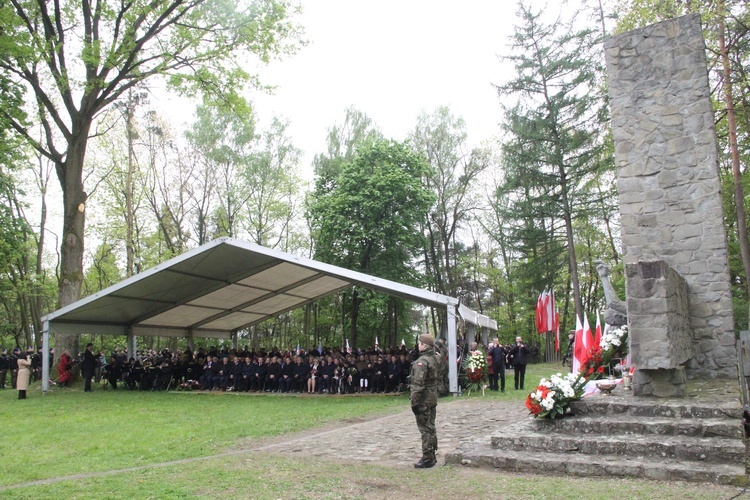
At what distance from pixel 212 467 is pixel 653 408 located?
4.86 m

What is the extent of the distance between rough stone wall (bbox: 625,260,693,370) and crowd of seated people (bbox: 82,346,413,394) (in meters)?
9.47

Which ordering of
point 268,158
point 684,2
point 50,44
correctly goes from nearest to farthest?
point 684,2 < point 50,44 < point 268,158

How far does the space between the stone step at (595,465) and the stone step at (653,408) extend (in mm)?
862

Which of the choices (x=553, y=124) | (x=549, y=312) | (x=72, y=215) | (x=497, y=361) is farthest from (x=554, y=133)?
(x=72, y=215)

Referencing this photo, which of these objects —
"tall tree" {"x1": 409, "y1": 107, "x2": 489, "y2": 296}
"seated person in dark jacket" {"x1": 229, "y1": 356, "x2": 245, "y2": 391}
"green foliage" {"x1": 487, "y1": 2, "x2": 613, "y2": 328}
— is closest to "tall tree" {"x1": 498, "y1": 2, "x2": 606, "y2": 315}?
"green foliage" {"x1": 487, "y1": 2, "x2": 613, "y2": 328}

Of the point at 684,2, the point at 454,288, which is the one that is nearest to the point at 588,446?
the point at 684,2

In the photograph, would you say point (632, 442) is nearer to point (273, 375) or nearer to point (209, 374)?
point (273, 375)

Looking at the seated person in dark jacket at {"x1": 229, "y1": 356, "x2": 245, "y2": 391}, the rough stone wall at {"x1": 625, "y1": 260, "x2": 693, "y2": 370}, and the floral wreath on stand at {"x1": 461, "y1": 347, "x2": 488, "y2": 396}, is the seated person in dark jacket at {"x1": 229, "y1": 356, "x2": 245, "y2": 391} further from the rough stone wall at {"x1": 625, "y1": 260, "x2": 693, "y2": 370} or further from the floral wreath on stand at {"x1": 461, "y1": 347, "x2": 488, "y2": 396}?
the rough stone wall at {"x1": 625, "y1": 260, "x2": 693, "y2": 370}

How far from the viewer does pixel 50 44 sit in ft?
47.1

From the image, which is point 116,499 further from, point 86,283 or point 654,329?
point 86,283

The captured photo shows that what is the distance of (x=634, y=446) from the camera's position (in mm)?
5527

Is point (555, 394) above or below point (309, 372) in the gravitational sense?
above

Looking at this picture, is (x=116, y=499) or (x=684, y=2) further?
(x=684, y=2)

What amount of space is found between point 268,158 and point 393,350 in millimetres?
17727
